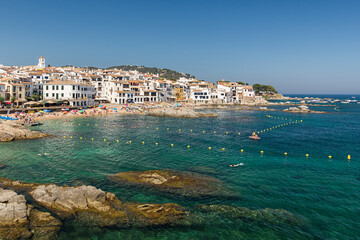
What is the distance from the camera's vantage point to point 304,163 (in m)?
31.6

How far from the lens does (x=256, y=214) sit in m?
17.9

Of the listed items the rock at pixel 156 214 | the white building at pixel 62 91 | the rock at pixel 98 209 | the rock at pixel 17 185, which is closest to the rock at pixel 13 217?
the rock at pixel 98 209

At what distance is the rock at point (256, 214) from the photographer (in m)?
17.2

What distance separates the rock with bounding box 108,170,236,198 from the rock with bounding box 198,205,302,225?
2.14m

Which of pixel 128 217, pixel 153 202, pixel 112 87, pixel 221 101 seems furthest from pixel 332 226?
pixel 221 101

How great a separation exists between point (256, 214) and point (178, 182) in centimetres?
754

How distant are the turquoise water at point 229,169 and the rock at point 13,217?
2.42 metres

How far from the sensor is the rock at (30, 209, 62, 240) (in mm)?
14712

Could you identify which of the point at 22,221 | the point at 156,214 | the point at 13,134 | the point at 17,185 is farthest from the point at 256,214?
the point at 13,134

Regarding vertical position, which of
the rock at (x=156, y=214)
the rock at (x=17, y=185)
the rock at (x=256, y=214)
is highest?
the rock at (x=17, y=185)

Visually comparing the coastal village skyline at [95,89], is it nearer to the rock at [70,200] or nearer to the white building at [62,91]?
the white building at [62,91]

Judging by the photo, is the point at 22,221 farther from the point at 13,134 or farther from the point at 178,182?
the point at 13,134

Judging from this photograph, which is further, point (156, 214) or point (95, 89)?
point (95, 89)

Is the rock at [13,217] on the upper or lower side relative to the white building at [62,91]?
lower
